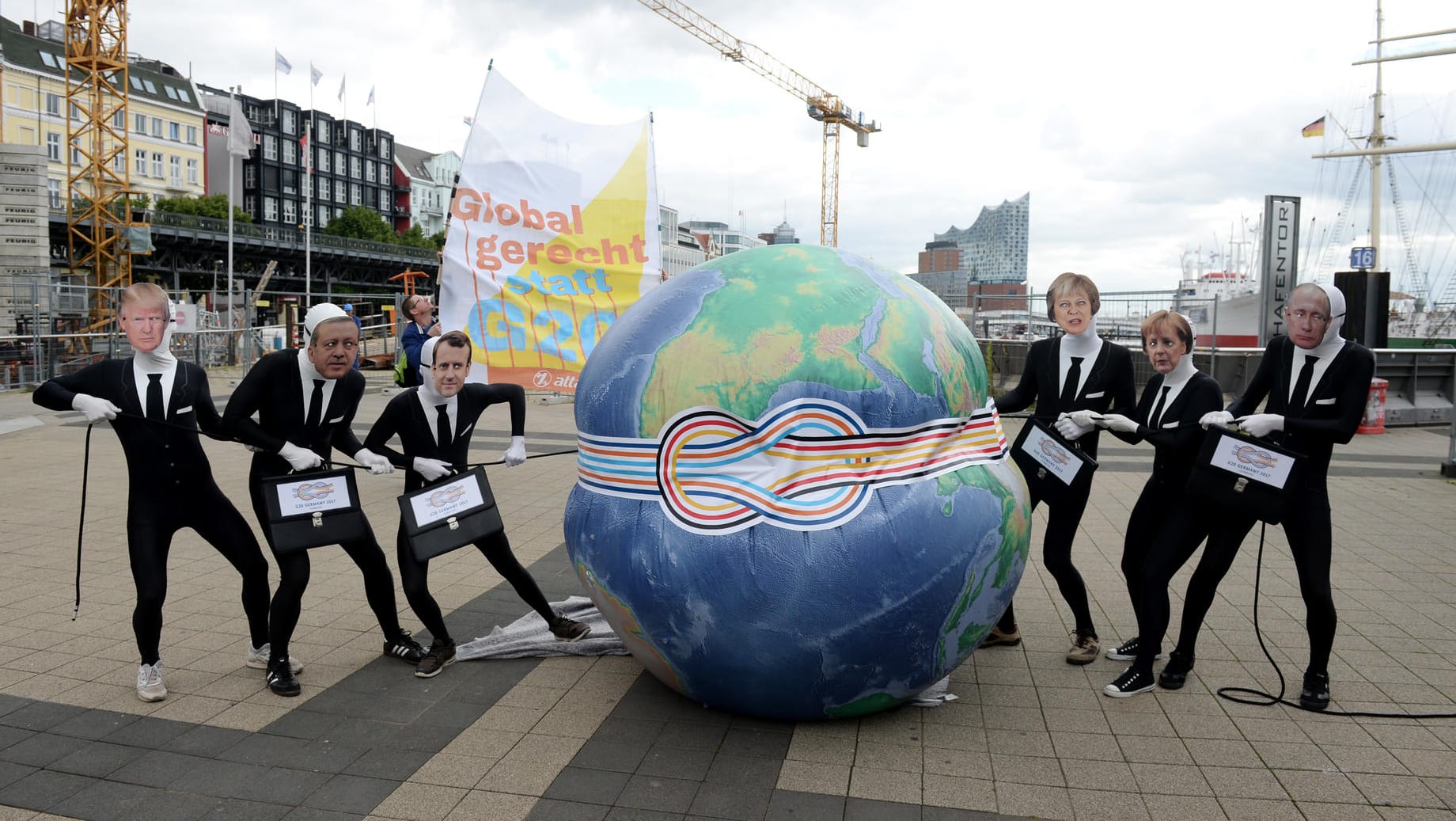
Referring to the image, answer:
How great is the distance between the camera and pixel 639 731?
178 inches

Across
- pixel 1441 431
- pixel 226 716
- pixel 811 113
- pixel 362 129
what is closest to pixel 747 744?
pixel 226 716

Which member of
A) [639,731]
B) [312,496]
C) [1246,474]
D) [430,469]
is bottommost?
[639,731]

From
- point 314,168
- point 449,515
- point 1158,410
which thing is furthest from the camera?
point 314,168

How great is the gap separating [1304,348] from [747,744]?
3.43 meters

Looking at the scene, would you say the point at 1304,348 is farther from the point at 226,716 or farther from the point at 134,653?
the point at 134,653

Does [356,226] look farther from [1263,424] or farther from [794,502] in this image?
[1263,424]

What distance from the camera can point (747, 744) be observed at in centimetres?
436

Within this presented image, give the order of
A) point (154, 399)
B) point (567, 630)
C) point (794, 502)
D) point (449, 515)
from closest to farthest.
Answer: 1. point (794, 502)
2. point (154, 399)
3. point (449, 515)
4. point (567, 630)

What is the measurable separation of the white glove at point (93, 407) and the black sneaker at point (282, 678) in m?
1.47

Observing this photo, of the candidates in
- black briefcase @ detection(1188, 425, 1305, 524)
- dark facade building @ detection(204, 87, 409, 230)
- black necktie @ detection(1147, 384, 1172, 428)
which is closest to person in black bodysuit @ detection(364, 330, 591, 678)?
black necktie @ detection(1147, 384, 1172, 428)

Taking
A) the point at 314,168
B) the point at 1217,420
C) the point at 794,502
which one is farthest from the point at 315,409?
the point at 314,168

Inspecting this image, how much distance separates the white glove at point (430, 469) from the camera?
207 inches

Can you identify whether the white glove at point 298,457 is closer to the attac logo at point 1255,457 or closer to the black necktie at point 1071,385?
the black necktie at point 1071,385

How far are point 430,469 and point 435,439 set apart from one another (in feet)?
0.72
